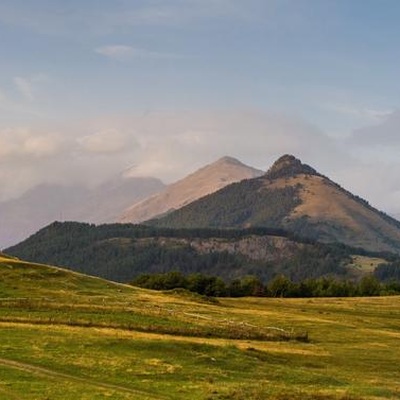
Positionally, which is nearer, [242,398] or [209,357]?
[242,398]

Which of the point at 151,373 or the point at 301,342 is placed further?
the point at 301,342

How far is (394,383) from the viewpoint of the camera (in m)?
60.2

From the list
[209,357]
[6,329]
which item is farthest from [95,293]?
[209,357]

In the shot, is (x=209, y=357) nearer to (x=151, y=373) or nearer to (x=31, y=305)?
(x=151, y=373)

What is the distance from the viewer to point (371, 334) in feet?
327

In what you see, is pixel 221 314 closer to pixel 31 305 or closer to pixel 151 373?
pixel 31 305

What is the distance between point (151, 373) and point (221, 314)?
171 ft

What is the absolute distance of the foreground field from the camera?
159 feet

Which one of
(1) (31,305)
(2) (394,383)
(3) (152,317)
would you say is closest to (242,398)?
(2) (394,383)

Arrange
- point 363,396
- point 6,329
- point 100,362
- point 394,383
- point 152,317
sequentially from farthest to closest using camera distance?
point 152,317 < point 6,329 < point 394,383 < point 100,362 < point 363,396

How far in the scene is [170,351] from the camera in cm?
6450

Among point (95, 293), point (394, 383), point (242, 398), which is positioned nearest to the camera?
point (242, 398)

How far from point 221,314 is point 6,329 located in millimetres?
44504

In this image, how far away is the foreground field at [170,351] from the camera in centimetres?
4831
